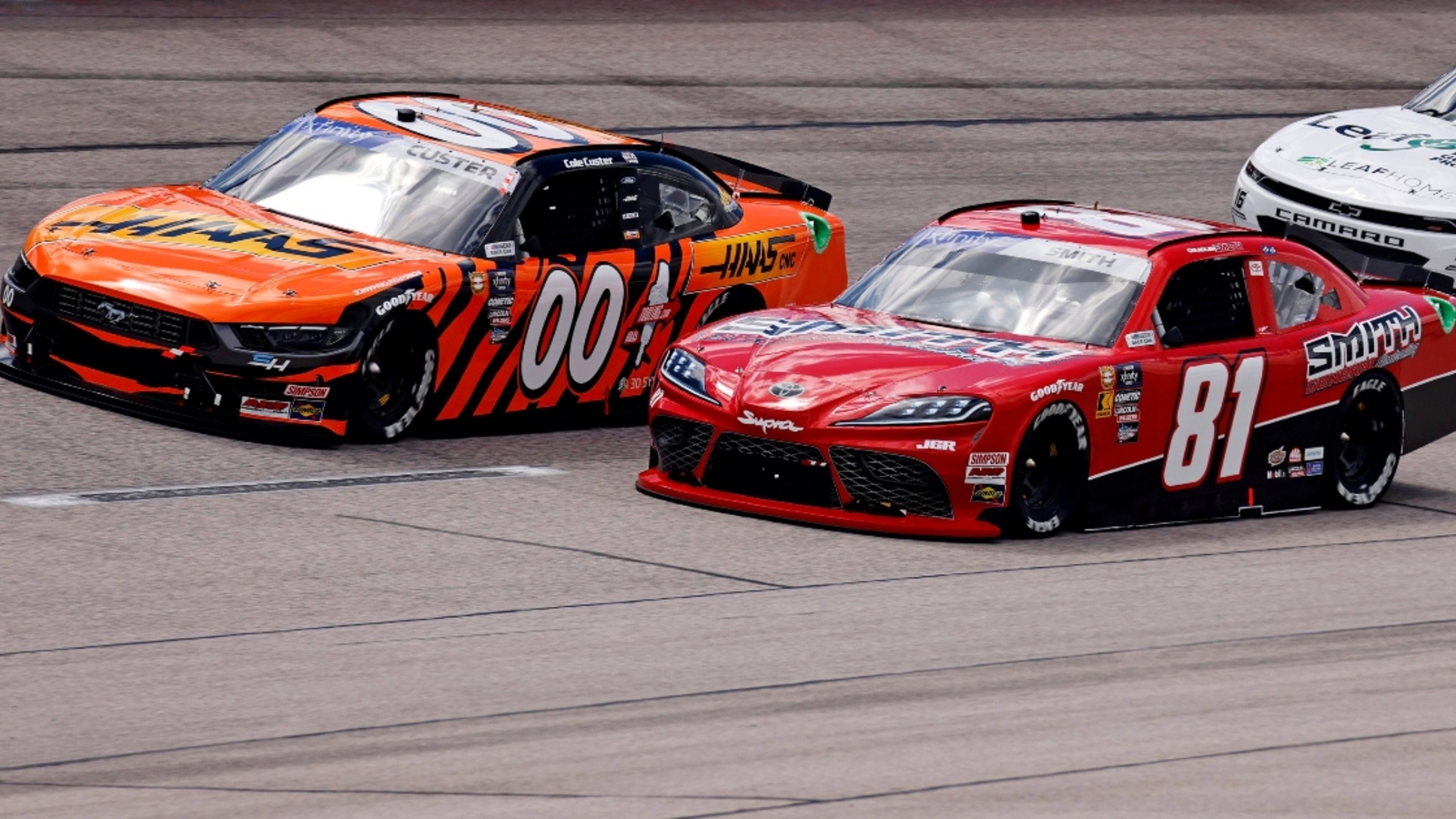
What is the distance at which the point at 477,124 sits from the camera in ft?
39.5

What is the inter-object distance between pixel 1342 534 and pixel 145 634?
5.23 m

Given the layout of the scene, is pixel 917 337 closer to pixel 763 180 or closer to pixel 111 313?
pixel 111 313

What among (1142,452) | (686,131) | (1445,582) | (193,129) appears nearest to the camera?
(1445,582)

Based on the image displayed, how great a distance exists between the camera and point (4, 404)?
10.7 metres

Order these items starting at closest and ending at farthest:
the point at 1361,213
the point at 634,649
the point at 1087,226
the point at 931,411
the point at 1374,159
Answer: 1. the point at 634,649
2. the point at 931,411
3. the point at 1087,226
4. the point at 1361,213
5. the point at 1374,159

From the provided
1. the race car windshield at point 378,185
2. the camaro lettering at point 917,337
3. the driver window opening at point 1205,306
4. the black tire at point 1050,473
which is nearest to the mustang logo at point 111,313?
the race car windshield at point 378,185

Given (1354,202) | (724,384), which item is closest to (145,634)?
(724,384)

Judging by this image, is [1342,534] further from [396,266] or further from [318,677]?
[318,677]

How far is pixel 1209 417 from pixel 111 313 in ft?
15.2

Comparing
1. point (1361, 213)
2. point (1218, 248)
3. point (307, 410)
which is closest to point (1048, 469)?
point (1218, 248)

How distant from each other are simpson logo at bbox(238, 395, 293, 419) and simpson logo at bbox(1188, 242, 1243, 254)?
3851 mm

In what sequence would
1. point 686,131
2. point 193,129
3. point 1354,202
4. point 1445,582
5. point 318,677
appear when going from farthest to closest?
point 686,131, point 193,129, point 1354,202, point 1445,582, point 318,677

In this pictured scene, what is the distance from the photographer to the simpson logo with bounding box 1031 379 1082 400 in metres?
9.45

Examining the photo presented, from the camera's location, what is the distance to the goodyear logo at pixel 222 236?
35.0 ft
